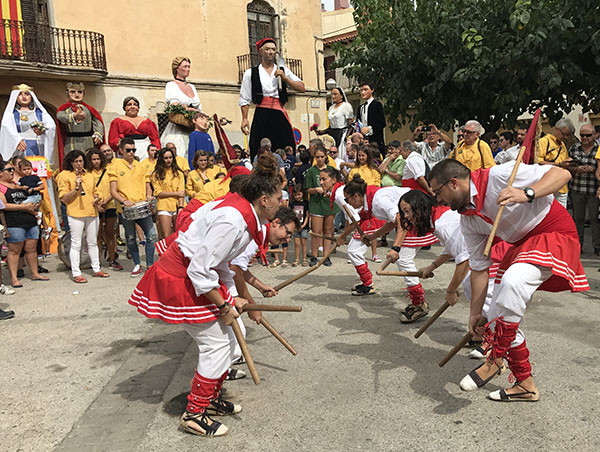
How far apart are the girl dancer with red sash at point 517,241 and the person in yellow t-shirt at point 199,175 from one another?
16.3ft

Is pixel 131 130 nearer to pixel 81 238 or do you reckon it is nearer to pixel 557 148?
pixel 81 238

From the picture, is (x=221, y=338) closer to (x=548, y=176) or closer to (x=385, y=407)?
(x=385, y=407)

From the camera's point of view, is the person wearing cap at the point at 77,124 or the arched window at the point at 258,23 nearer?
the person wearing cap at the point at 77,124

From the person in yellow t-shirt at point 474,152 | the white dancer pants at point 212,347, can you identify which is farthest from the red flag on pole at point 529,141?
the person in yellow t-shirt at point 474,152

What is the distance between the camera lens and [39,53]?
56.8ft

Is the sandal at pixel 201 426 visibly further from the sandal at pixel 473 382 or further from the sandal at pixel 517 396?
the sandal at pixel 517 396

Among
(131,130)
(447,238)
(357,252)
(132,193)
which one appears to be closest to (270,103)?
(357,252)

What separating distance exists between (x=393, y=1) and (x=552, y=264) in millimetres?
12533

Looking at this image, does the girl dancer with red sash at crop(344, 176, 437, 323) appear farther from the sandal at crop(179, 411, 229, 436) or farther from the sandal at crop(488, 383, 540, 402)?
the sandal at crop(179, 411, 229, 436)

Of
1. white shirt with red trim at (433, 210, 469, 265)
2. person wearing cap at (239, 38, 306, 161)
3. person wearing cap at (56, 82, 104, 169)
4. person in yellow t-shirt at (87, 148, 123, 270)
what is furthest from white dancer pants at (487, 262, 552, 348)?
person wearing cap at (56, 82, 104, 169)

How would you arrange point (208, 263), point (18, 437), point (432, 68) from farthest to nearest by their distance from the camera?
point (432, 68), point (18, 437), point (208, 263)

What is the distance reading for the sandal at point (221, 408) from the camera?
3.61 meters

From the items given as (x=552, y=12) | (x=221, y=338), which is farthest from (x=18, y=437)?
(x=552, y=12)

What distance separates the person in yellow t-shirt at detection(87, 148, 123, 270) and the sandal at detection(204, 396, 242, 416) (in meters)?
5.30
